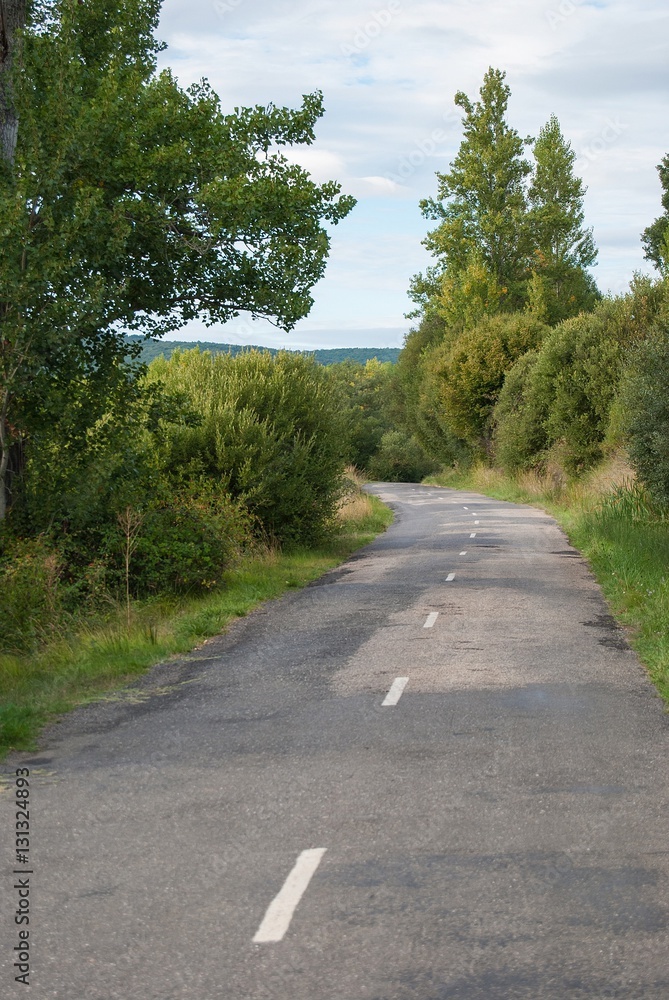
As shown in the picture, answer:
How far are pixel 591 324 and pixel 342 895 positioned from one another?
40.1 metres

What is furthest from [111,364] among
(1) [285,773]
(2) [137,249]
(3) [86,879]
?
(3) [86,879]

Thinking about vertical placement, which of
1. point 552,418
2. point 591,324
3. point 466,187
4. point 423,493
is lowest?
point 423,493

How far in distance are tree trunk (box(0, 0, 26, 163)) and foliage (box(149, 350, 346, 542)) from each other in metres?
7.03

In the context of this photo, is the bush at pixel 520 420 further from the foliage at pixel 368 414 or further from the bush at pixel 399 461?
the bush at pixel 399 461

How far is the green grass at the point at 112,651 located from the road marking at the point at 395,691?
2786mm

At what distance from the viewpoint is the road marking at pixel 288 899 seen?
16.2ft

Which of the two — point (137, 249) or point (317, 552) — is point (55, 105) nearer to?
point (137, 249)

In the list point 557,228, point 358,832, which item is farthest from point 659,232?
point 358,832

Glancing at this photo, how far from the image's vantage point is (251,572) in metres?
21.0

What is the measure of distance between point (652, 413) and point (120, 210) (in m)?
10.1

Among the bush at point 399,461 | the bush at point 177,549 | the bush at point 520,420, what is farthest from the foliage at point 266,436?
the bush at point 399,461

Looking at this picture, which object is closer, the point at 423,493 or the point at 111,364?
the point at 111,364

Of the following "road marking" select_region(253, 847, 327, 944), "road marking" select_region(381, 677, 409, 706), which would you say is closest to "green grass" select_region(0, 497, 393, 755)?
"road marking" select_region(381, 677, 409, 706)

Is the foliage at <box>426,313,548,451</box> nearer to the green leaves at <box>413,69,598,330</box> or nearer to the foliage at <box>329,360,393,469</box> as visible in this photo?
the green leaves at <box>413,69,598,330</box>
